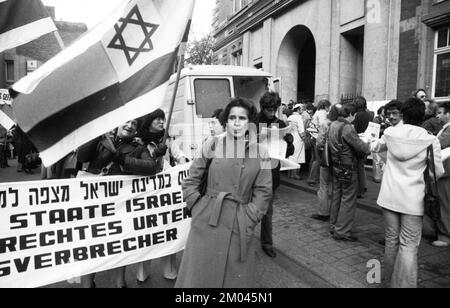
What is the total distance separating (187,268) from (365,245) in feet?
9.85

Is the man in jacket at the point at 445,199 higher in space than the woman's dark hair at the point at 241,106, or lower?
lower

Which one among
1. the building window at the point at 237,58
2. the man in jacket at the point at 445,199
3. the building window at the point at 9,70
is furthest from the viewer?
the building window at the point at 9,70

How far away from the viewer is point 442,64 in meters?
9.10

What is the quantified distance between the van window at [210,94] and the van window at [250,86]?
Answer: 38 cm

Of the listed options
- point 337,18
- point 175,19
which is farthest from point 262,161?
point 337,18

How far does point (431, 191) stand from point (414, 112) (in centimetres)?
75

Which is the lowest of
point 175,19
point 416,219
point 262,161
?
point 416,219

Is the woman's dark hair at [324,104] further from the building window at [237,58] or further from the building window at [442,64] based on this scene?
the building window at [237,58]

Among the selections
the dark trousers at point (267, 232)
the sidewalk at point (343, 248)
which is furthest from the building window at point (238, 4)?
the dark trousers at point (267, 232)

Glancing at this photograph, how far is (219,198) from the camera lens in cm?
263

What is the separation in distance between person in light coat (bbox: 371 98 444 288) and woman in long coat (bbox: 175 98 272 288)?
4.60 ft

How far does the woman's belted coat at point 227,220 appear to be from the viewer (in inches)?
104
